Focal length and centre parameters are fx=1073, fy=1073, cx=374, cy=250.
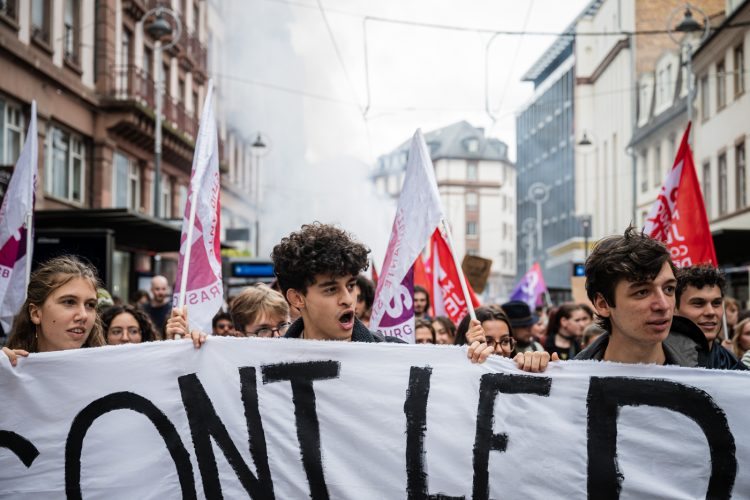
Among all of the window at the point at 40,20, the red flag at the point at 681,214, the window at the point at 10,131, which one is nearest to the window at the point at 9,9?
the window at the point at 40,20

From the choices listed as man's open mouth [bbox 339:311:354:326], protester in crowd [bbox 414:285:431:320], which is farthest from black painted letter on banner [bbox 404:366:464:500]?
protester in crowd [bbox 414:285:431:320]

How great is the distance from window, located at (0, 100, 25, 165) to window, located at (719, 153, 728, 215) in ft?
61.8

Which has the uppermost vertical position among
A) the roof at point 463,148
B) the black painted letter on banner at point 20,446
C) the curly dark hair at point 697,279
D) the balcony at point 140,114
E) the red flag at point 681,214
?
the roof at point 463,148

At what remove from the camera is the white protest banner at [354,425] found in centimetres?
389

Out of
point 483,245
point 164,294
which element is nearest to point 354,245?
point 164,294

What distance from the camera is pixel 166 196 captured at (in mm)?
29703

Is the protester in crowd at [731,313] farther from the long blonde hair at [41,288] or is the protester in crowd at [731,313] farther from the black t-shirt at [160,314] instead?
the long blonde hair at [41,288]

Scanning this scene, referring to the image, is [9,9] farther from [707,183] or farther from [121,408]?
[707,183]

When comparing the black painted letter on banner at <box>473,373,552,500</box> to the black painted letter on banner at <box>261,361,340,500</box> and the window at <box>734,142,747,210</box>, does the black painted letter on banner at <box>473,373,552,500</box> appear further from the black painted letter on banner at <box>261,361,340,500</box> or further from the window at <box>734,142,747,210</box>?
the window at <box>734,142,747,210</box>

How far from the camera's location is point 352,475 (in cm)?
402

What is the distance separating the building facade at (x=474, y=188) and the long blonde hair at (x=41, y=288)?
9465cm

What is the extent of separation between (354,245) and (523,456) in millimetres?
1022

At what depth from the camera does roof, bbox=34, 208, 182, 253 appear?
45.7 ft

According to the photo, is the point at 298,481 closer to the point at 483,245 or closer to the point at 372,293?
the point at 372,293
